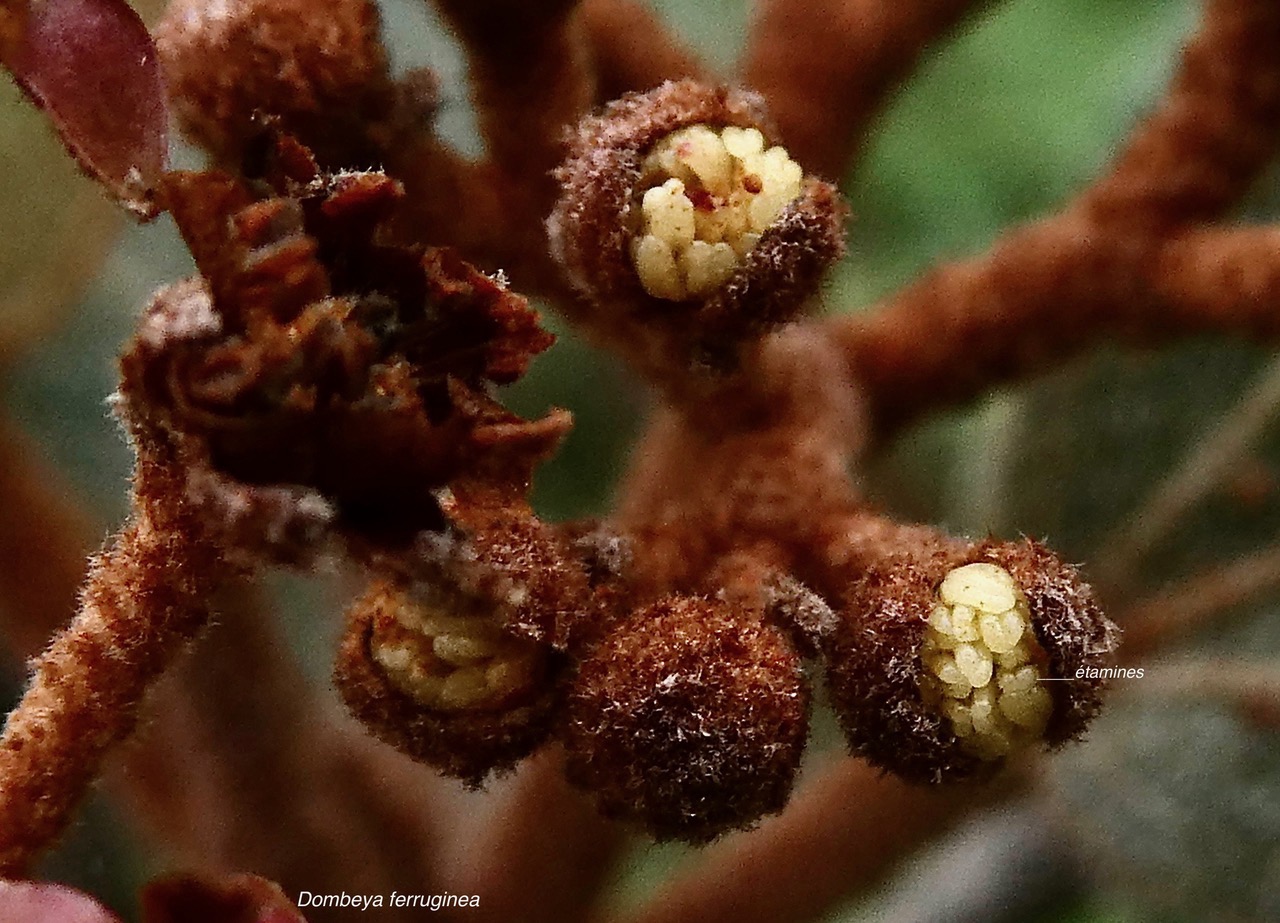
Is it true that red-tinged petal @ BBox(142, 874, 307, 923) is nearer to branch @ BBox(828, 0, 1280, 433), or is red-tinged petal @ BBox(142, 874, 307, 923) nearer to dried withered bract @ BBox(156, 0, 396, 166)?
dried withered bract @ BBox(156, 0, 396, 166)

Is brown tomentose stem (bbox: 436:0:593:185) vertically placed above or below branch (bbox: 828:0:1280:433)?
below

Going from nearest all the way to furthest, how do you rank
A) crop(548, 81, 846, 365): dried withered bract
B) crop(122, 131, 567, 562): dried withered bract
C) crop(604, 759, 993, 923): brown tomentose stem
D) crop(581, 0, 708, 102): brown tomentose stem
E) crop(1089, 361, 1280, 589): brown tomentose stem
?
crop(122, 131, 567, 562): dried withered bract < crop(548, 81, 846, 365): dried withered bract < crop(581, 0, 708, 102): brown tomentose stem < crop(604, 759, 993, 923): brown tomentose stem < crop(1089, 361, 1280, 589): brown tomentose stem

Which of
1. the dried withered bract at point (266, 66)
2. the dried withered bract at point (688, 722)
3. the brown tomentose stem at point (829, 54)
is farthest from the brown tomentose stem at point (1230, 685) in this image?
the dried withered bract at point (266, 66)

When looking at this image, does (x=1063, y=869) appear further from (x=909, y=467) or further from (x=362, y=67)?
(x=362, y=67)

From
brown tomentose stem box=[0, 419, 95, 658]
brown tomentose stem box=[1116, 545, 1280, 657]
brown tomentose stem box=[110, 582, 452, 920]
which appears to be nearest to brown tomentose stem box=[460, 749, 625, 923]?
brown tomentose stem box=[110, 582, 452, 920]

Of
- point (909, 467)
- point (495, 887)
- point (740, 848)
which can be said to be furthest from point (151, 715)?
point (909, 467)

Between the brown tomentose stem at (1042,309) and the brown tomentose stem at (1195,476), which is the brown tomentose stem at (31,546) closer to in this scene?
the brown tomentose stem at (1042,309)

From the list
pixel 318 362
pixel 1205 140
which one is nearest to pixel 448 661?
pixel 318 362
